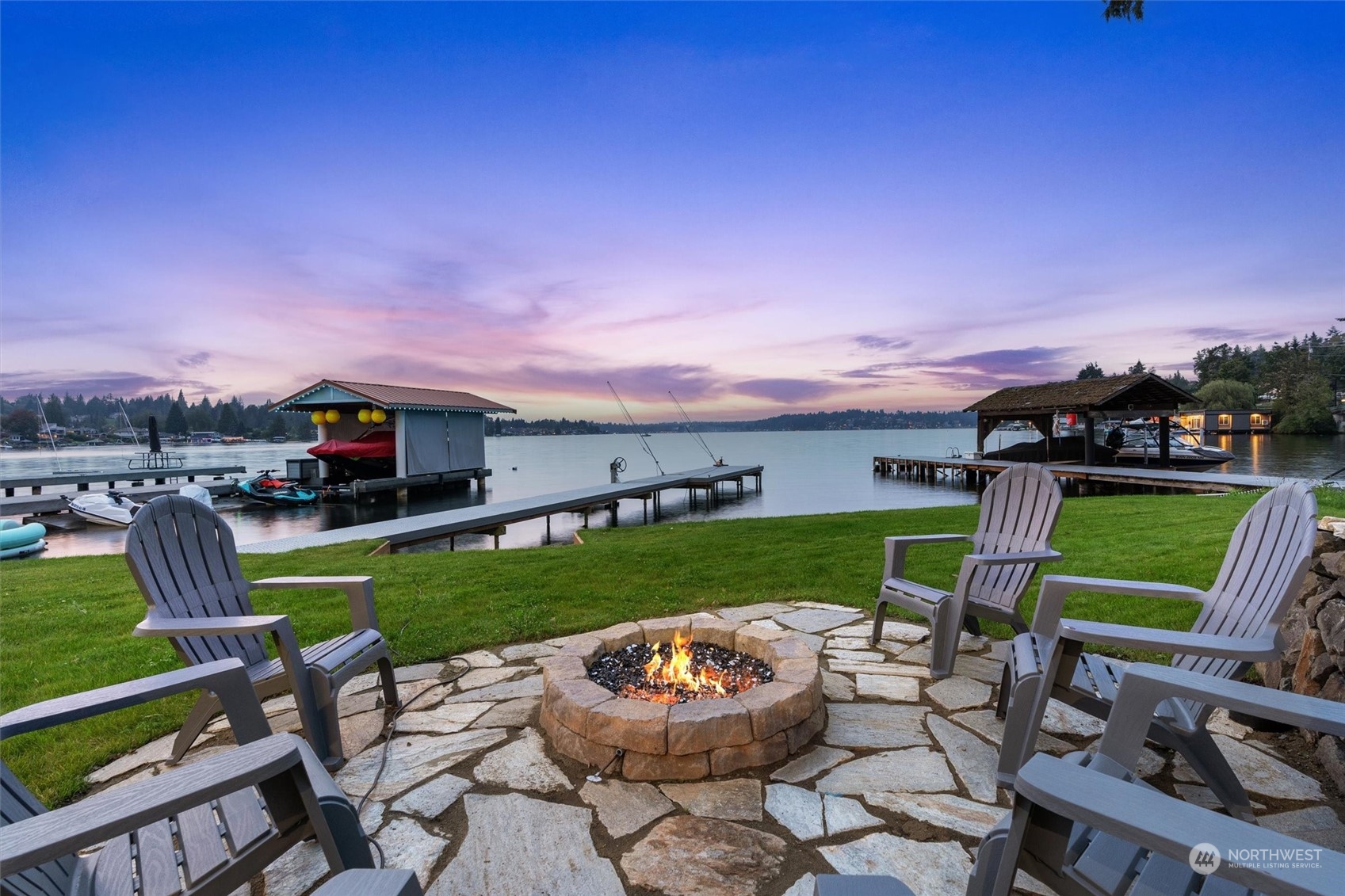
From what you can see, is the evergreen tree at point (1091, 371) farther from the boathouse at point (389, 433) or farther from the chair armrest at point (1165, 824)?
the chair armrest at point (1165, 824)

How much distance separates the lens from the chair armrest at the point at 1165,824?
78cm

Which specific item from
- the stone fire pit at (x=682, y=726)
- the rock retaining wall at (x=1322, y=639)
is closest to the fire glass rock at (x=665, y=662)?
the stone fire pit at (x=682, y=726)

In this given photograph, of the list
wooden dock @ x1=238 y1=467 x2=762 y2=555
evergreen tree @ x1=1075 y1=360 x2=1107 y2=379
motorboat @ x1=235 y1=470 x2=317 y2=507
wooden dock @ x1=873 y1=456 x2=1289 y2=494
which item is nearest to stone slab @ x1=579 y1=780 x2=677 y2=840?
wooden dock @ x1=238 y1=467 x2=762 y2=555

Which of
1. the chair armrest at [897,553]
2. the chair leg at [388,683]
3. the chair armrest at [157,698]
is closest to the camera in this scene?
the chair armrest at [157,698]

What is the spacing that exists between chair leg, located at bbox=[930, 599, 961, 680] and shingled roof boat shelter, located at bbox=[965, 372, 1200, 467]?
2068cm

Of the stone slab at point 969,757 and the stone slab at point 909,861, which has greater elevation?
the stone slab at point 909,861

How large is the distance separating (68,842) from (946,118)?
1098 cm

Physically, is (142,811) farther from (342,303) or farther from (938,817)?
(342,303)

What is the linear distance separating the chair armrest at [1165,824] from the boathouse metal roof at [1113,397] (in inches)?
890

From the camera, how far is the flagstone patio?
5.63 ft

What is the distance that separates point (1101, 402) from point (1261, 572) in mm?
21019

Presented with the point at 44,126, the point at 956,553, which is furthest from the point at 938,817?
the point at 44,126

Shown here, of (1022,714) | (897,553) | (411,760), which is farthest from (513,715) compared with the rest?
(897,553)

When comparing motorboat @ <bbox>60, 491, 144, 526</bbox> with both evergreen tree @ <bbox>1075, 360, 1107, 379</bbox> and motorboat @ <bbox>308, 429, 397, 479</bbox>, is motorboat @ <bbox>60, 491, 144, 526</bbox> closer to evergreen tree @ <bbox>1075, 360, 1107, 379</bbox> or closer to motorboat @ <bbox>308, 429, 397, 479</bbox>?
motorboat @ <bbox>308, 429, 397, 479</bbox>
